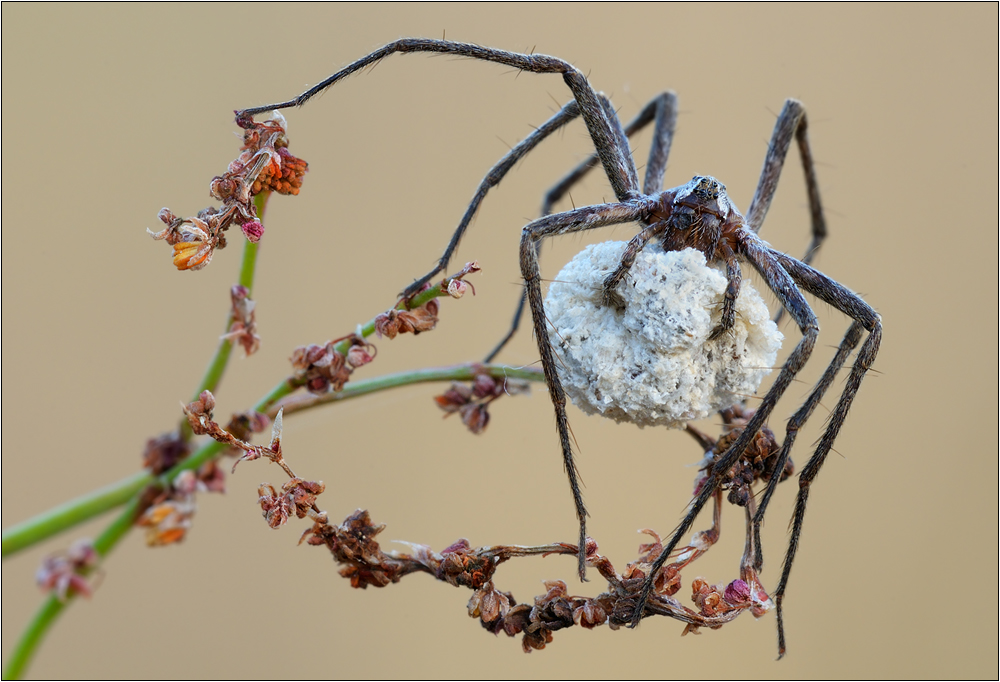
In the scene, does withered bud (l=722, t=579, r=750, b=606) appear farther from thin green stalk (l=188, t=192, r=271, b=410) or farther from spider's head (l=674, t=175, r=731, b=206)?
thin green stalk (l=188, t=192, r=271, b=410)

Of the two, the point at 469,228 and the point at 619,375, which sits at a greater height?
the point at 469,228

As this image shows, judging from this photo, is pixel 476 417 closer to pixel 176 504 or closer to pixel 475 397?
pixel 475 397

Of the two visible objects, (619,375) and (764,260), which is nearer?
(619,375)

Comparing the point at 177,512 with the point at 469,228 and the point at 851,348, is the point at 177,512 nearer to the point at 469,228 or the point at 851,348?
the point at 469,228

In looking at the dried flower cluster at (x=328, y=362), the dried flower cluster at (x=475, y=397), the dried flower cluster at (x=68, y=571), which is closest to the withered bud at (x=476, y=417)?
the dried flower cluster at (x=475, y=397)

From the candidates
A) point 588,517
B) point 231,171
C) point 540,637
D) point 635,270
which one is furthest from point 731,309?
point 231,171

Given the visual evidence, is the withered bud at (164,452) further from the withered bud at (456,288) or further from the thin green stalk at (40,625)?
the withered bud at (456,288)

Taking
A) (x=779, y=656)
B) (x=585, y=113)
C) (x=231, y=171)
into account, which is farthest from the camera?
(x=585, y=113)
